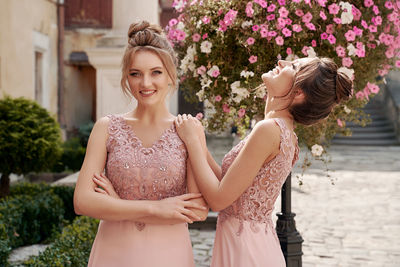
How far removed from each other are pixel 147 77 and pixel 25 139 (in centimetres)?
517

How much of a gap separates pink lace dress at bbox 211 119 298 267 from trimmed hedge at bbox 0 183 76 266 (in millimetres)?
3115

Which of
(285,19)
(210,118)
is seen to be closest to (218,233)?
(210,118)

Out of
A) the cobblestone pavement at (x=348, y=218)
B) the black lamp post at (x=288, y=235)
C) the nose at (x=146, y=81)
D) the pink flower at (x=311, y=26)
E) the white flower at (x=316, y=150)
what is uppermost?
the pink flower at (x=311, y=26)

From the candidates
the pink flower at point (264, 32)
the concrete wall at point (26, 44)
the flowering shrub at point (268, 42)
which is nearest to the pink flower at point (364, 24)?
the flowering shrub at point (268, 42)

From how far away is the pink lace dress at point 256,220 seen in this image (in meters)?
2.37

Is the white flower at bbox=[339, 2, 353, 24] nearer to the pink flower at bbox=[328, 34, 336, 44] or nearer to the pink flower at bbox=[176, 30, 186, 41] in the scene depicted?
the pink flower at bbox=[328, 34, 336, 44]

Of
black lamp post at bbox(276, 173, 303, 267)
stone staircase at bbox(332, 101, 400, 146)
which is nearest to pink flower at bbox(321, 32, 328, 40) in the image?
black lamp post at bbox(276, 173, 303, 267)

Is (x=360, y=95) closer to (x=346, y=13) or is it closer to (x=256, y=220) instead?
(x=346, y=13)

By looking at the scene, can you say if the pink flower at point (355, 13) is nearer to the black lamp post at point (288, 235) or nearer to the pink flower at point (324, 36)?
the pink flower at point (324, 36)

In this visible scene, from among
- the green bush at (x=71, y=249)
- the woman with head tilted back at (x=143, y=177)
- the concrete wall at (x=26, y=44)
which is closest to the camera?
the woman with head tilted back at (x=143, y=177)

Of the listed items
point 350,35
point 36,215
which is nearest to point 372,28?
point 350,35

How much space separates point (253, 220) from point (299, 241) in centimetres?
150

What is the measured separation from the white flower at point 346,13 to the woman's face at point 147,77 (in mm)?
1321

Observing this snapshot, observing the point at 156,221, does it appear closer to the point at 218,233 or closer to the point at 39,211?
the point at 218,233
